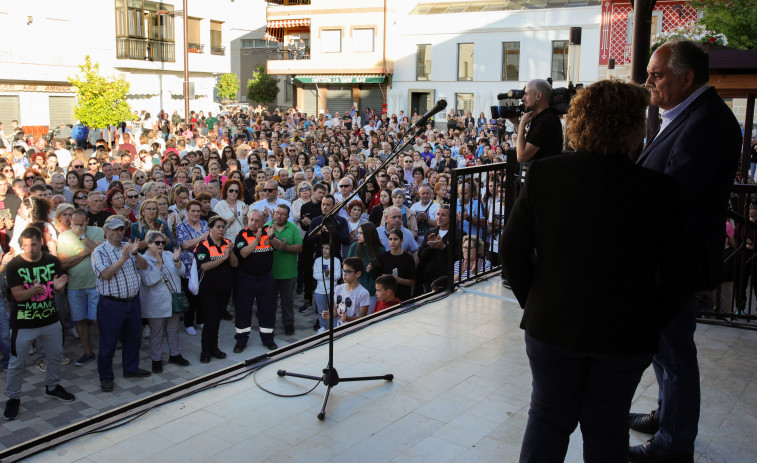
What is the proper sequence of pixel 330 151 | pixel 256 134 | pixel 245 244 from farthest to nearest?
1. pixel 256 134
2. pixel 330 151
3. pixel 245 244


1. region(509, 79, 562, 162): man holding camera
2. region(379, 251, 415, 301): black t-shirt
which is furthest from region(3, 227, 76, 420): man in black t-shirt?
region(509, 79, 562, 162): man holding camera

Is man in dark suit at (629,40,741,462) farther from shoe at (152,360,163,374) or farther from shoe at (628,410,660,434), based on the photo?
shoe at (152,360,163,374)

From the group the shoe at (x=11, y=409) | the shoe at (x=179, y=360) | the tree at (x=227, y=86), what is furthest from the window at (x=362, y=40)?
the shoe at (x=11, y=409)

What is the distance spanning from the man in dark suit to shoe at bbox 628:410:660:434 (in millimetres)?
256

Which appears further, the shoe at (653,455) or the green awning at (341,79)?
the green awning at (341,79)

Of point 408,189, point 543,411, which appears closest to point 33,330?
point 543,411

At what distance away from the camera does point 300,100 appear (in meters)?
38.4

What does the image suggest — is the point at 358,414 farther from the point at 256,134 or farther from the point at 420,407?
the point at 256,134

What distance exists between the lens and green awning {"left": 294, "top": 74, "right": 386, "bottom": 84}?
34.6 meters

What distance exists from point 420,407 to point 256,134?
20.2m

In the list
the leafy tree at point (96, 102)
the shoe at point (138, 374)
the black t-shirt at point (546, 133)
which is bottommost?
the shoe at point (138, 374)

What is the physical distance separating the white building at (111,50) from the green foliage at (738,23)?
2736 centimetres

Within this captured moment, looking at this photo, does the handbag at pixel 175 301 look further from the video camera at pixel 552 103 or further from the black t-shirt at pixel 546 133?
the black t-shirt at pixel 546 133

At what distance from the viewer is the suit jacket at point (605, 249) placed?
2.15 m
